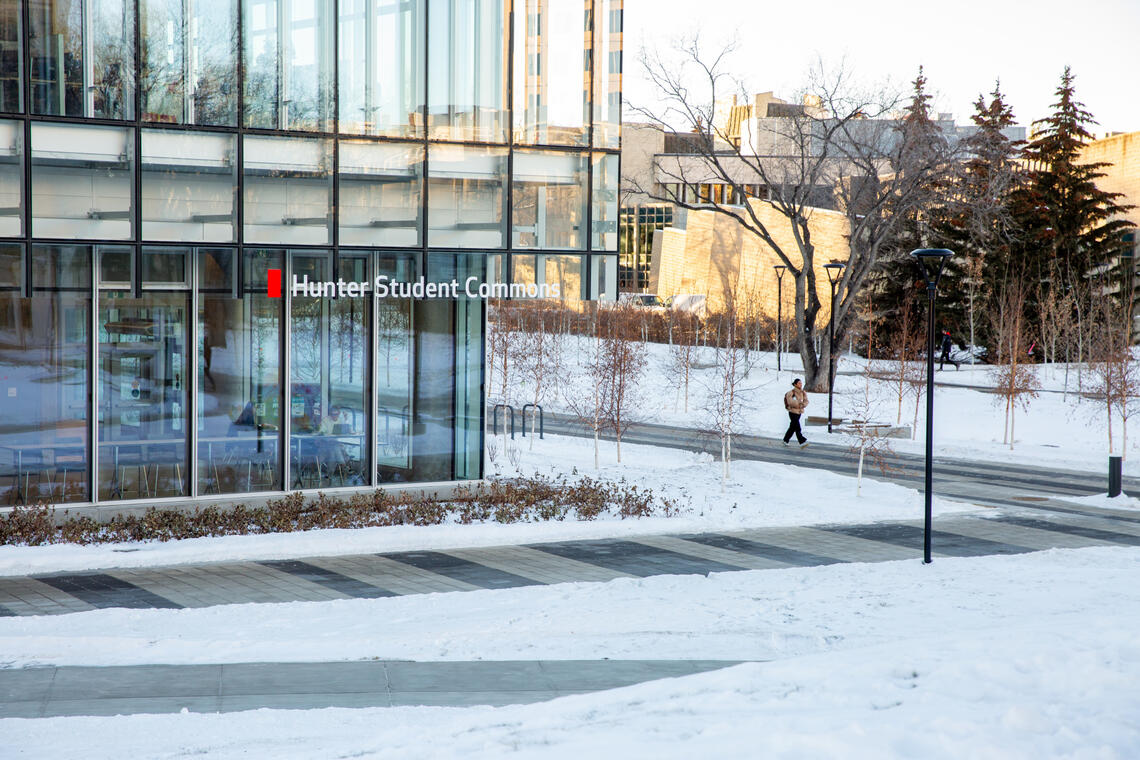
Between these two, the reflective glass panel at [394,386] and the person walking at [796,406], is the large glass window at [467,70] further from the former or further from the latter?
the person walking at [796,406]

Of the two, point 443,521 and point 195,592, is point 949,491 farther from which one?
point 195,592

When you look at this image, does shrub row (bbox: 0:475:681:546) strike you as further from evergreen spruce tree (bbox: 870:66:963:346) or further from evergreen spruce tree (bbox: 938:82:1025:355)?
evergreen spruce tree (bbox: 938:82:1025:355)

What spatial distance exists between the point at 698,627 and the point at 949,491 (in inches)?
518

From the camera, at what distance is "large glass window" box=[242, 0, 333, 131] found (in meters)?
15.9

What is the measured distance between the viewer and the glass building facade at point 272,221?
14.9 metres

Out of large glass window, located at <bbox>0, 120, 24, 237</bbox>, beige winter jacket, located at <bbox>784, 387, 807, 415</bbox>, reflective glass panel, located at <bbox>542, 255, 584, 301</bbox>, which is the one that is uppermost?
large glass window, located at <bbox>0, 120, 24, 237</bbox>

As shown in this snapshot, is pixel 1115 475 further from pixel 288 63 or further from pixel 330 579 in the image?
pixel 288 63

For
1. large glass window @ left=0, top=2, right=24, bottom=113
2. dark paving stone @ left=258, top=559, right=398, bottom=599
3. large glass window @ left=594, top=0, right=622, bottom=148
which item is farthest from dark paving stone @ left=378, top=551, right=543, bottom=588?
large glass window @ left=0, top=2, right=24, bottom=113

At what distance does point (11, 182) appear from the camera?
14.4m

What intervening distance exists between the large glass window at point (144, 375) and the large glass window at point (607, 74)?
264 inches

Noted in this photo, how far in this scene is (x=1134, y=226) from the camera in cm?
5600

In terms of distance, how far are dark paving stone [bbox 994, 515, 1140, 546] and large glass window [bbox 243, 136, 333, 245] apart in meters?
11.9

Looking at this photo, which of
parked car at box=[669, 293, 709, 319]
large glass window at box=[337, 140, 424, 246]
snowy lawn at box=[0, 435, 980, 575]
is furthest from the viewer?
parked car at box=[669, 293, 709, 319]

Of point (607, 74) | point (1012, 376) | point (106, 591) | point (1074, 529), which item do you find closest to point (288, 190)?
point (607, 74)
